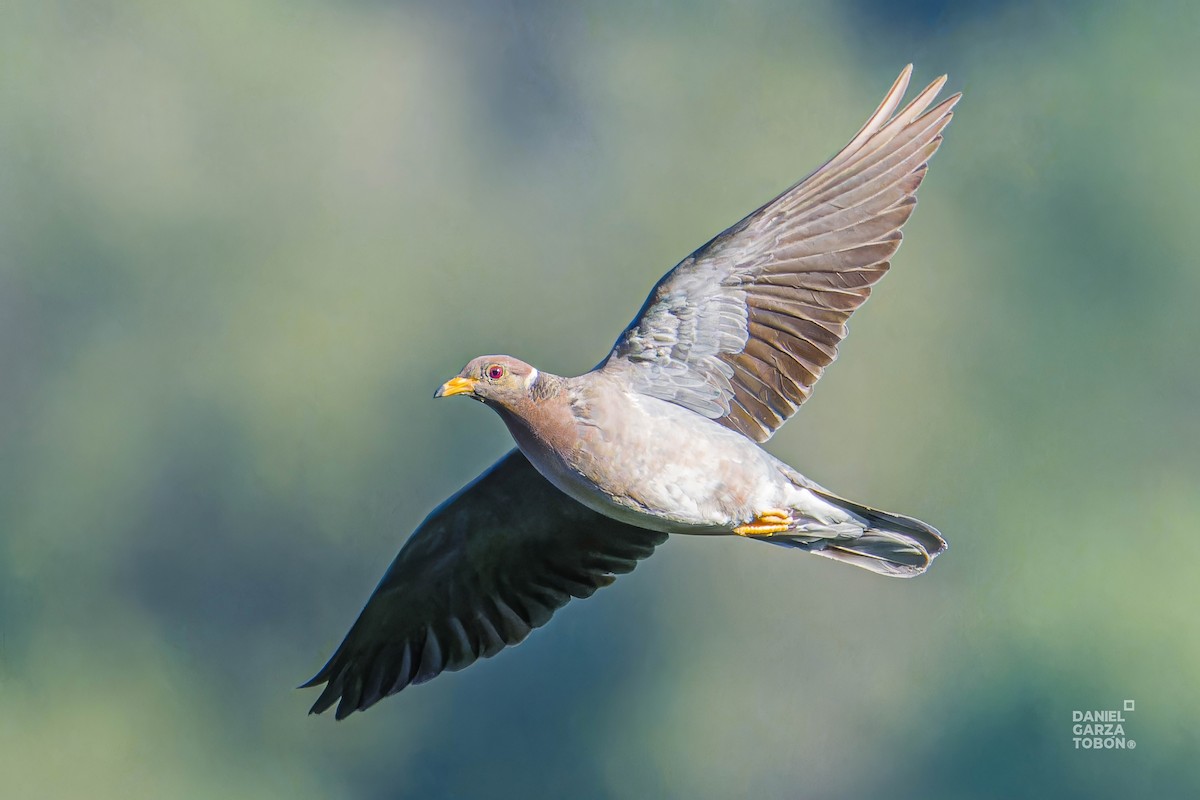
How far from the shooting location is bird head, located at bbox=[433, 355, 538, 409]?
532 cm

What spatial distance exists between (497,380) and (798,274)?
1328mm

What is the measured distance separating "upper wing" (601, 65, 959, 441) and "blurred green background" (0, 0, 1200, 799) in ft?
35.8

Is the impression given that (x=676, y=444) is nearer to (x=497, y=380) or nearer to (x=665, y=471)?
(x=665, y=471)

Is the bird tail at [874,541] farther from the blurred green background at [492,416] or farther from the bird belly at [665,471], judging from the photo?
the blurred green background at [492,416]

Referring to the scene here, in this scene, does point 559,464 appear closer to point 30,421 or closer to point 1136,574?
point 1136,574

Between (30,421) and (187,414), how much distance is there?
281 centimetres

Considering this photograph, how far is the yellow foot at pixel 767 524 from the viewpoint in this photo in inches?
221

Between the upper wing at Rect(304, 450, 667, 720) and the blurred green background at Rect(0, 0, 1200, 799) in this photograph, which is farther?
the blurred green background at Rect(0, 0, 1200, 799)

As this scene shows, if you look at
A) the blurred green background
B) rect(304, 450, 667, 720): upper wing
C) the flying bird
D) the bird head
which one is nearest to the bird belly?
the flying bird

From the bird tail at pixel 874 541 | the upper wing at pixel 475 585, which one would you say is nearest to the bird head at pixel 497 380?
the upper wing at pixel 475 585

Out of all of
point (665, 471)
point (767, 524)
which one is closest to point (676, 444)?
point (665, 471)

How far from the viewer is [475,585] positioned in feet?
21.1

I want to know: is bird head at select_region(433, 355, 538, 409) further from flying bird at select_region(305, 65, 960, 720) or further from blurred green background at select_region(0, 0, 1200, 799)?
blurred green background at select_region(0, 0, 1200, 799)

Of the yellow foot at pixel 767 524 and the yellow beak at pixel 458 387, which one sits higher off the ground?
the yellow beak at pixel 458 387
